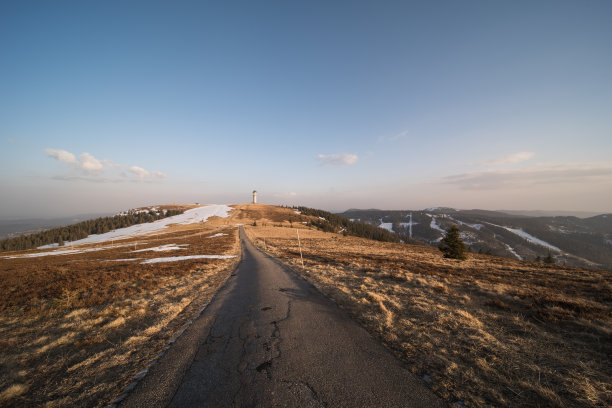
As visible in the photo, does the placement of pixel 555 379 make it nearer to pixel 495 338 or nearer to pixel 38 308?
pixel 495 338

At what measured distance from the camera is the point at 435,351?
532cm

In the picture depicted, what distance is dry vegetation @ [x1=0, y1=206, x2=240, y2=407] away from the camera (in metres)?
4.55

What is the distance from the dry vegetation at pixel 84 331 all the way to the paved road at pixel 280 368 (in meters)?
1.06

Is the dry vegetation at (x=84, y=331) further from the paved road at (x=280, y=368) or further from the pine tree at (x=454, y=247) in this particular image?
the pine tree at (x=454, y=247)

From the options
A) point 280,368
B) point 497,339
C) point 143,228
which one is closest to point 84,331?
point 280,368

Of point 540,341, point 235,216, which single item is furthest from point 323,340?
point 235,216

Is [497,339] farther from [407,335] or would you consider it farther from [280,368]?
[280,368]

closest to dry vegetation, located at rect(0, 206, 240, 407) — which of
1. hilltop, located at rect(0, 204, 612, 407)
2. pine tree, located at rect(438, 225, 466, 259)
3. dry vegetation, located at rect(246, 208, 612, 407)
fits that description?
hilltop, located at rect(0, 204, 612, 407)

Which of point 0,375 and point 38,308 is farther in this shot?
point 38,308

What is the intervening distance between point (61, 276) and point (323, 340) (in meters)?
21.2

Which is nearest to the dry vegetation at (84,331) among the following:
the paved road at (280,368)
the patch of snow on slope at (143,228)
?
the paved road at (280,368)

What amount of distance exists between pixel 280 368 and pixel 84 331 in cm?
784

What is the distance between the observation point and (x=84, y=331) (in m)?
7.42

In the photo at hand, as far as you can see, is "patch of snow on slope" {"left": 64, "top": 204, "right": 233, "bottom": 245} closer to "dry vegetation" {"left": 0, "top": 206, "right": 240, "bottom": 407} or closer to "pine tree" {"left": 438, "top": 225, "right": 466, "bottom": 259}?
"dry vegetation" {"left": 0, "top": 206, "right": 240, "bottom": 407}
